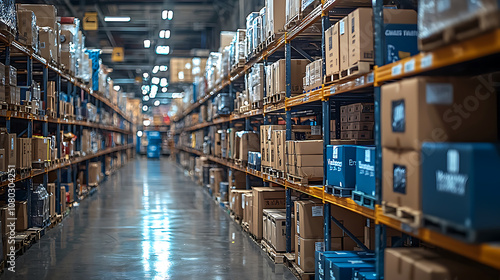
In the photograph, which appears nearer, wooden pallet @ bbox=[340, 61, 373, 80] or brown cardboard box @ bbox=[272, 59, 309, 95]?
wooden pallet @ bbox=[340, 61, 373, 80]

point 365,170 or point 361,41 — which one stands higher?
point 361,41

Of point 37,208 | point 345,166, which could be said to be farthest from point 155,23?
point 345,166

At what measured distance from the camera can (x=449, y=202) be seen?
7.90 feet

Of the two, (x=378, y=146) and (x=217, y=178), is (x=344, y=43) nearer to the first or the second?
(x=378, y=146)

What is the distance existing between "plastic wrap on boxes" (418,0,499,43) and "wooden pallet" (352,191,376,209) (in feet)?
4.55

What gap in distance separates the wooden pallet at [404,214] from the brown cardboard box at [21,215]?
5.51 metres

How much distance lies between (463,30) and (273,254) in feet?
14.0

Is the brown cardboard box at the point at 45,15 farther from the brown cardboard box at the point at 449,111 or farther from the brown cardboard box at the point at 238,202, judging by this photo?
the brown cardboard box at the point at 449,111

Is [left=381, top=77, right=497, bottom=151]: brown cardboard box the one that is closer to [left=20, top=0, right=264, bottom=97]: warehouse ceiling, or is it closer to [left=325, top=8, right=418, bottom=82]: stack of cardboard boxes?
[left=325, top=8, right=418, bottom=82]: stack of cardboard boxes

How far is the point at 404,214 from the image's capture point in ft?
Answer: 9.61

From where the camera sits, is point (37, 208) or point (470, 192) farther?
point (37, 208)

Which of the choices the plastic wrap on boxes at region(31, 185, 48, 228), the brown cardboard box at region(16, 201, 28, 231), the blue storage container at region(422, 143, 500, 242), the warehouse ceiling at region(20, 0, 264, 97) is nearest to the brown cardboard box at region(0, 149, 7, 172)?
the brown cardboard box at region(16, 201, 28, 231)

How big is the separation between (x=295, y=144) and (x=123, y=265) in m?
2.59

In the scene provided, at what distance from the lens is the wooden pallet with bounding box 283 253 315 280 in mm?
5129
